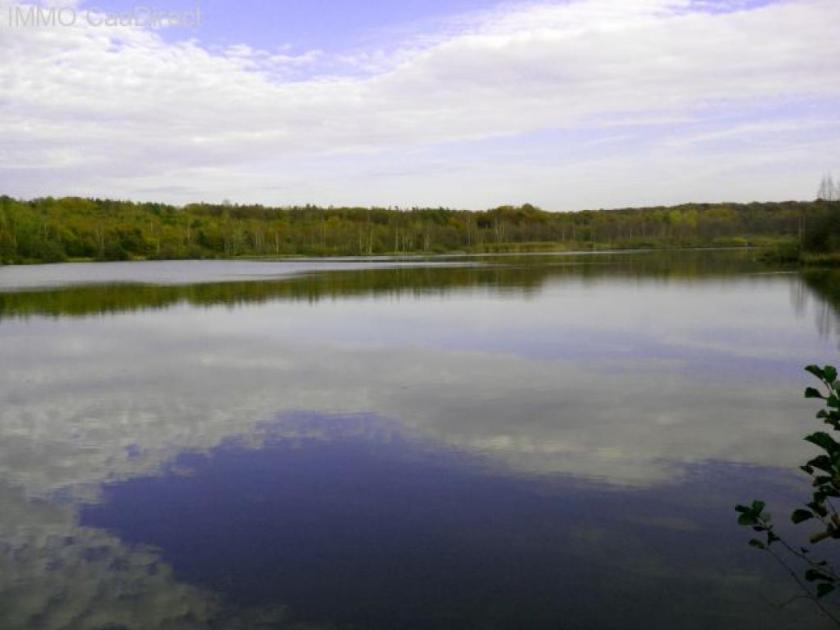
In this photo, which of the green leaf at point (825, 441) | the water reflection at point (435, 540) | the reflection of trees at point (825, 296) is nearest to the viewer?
the green leaf at point (825, 441)

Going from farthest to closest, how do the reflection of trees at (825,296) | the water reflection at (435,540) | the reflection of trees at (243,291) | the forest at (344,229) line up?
the forest at (344,229) → the reflection of trees at (243,291) → the reflection of trees at (825,296) → the water reflection at (435,540)

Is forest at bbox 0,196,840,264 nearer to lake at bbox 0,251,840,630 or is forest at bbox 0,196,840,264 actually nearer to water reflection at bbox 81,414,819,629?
lake at bbox 0,251,840,630

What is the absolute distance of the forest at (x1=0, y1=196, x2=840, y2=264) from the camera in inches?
2985

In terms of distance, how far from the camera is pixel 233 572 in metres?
4.27

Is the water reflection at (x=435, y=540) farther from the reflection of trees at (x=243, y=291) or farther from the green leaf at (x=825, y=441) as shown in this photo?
the reflection of trees at (x=243, y=291)

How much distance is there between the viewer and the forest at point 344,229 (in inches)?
2985

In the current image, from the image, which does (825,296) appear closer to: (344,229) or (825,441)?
(825,441)

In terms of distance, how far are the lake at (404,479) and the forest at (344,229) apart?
182 feet

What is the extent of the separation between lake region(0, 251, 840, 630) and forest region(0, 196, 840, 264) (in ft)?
182

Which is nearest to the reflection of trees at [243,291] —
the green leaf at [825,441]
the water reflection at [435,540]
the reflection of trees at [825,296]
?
the reflection of trees at [825,296]

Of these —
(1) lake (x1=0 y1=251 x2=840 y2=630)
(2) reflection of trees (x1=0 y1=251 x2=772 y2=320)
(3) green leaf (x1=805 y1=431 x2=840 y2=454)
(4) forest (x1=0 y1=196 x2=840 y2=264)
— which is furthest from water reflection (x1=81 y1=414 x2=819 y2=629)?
(4) forest (x1=0 y1=196 x2=840 y2=264)

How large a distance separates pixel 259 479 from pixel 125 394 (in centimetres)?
386

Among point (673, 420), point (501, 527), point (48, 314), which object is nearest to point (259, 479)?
point (501, 527)

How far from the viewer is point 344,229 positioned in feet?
326
